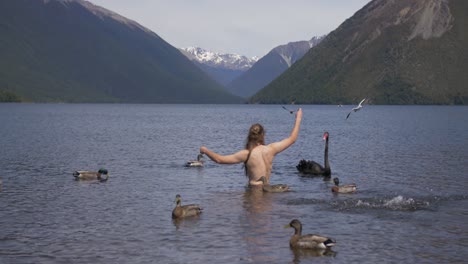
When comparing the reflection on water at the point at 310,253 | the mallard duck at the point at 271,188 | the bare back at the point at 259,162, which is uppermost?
the bare back at the point at 259,162

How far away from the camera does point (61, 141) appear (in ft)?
260

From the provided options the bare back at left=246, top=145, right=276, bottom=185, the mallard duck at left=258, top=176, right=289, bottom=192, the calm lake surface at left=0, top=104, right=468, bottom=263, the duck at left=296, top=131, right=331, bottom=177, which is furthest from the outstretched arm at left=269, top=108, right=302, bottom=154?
the duck at left=296, top=131, right=331, bottom=177

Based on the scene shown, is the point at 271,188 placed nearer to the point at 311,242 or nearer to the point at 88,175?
the point at 311,242

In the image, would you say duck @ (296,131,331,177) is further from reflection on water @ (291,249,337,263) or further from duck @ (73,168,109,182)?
reflection on water @ (291,249,337,263)

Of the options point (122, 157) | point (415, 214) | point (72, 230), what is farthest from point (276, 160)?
point (72, 230)

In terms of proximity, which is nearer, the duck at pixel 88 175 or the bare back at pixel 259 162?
the bare back at pixel 259 162

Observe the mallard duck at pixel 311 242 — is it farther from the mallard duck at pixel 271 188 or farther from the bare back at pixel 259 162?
the mallard duck at pixel 271 188

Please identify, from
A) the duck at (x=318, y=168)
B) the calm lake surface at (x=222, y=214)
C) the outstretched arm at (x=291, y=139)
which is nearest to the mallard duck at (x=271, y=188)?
the calm lake surface at (x=222, y=214)

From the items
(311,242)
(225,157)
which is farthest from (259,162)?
(311,242)

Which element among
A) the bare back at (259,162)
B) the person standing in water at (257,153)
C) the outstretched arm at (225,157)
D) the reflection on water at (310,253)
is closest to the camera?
the outstretched arm at (225,157)

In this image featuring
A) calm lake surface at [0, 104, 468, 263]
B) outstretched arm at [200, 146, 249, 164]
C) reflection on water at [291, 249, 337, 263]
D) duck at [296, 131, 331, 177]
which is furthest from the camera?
duck at [296, 131, 331, 177]

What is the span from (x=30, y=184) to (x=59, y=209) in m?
9.30

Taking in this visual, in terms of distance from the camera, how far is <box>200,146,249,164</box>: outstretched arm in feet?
68.1

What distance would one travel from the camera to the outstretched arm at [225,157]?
20.8 m
